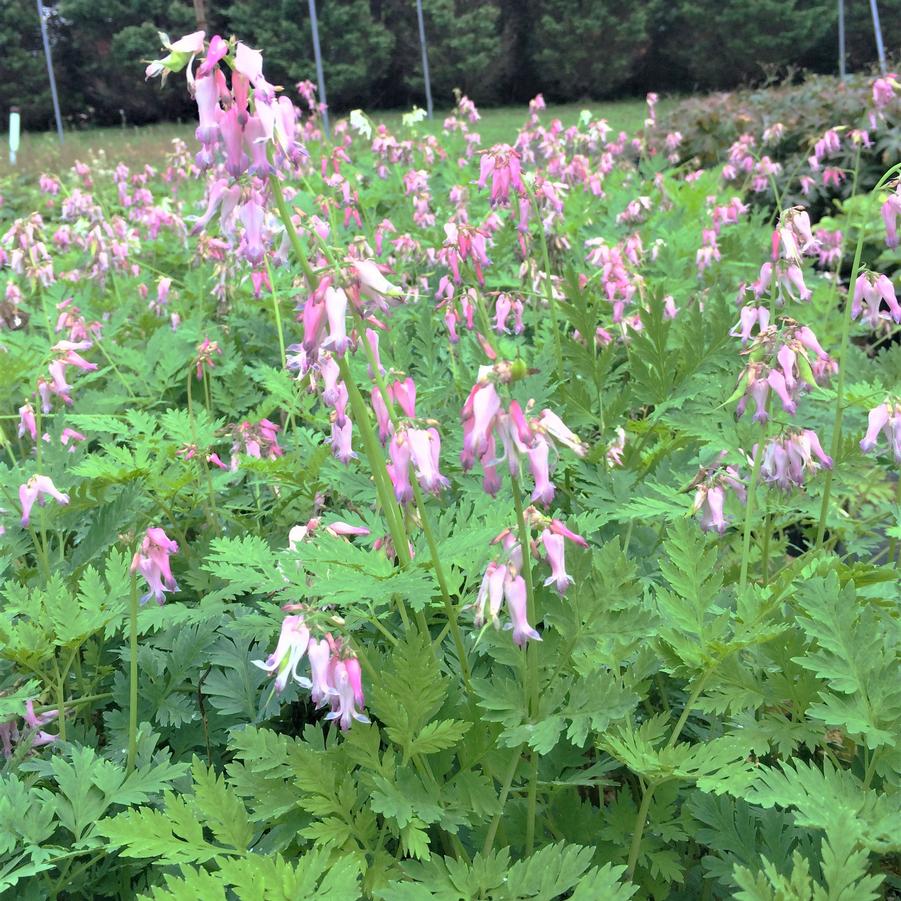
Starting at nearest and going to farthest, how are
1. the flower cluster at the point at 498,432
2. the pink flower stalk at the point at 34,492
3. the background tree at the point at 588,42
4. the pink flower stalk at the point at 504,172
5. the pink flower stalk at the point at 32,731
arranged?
1. the flower cluster at the point at 498,432
2. the pink flower stalk at the point at 32,731
3. the pink flower stalk at the point at 34,492
4. the pink flower stalk at the point at 504,172
5. the background tree at the point at 588,42

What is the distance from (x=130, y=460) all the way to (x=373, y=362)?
134cm

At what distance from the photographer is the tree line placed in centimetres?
3406

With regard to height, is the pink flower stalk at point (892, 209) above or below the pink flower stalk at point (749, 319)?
above

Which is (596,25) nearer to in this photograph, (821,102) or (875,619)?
(821,102)

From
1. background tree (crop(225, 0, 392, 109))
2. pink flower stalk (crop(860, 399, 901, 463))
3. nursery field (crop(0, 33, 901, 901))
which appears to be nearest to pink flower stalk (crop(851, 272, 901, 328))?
nursery field (crop(0, 33, 901, 901))

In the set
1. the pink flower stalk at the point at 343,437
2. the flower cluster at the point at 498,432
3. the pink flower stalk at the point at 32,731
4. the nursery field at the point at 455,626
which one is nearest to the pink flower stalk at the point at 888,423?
the nursery field at the point at 455,626

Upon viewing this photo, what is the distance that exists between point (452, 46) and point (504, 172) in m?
34.2

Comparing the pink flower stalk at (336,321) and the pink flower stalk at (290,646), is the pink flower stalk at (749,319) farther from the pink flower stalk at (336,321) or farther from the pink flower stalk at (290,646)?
the pink flower stalk at (290,646)

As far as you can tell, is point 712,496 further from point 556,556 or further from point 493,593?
point 493,593

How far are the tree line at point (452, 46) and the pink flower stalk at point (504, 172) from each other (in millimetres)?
32287

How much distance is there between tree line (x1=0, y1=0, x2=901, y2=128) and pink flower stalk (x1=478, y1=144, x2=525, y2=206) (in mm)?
32287

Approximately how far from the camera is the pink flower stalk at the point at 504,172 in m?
3.48

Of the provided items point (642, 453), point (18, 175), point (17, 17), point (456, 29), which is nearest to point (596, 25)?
point (456, 29)

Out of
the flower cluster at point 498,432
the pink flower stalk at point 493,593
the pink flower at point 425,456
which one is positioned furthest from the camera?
the pink flower at point 425,456
